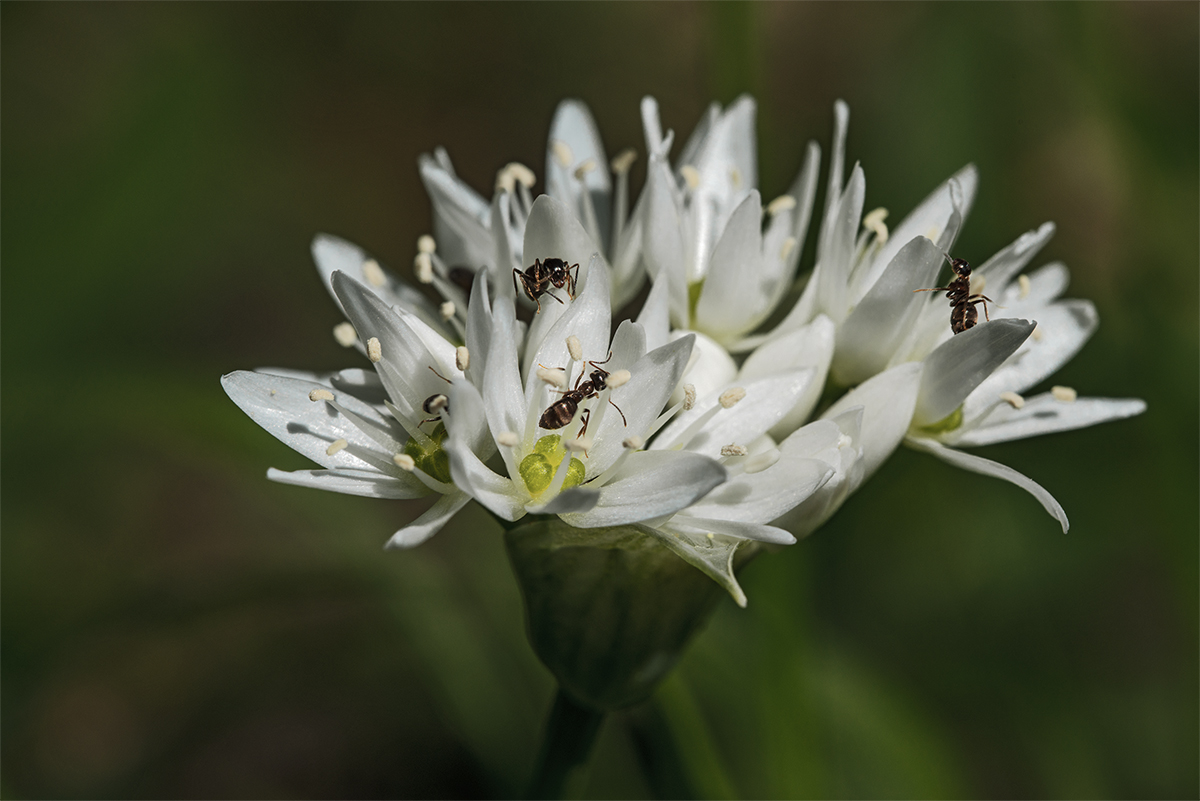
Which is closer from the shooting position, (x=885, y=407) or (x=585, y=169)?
(x=885, y=407)

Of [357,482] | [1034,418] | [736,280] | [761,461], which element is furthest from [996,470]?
[357,482]

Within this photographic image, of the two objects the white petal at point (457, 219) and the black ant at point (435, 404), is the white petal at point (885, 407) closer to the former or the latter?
the black ant at point (435, 404)

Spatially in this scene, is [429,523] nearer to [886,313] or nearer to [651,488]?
[651,488]

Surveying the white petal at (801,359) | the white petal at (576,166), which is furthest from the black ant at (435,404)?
the white petal at (576,166)

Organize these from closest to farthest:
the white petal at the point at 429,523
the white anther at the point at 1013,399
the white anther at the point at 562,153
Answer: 1. the white petal at the point at 429,523
2. the white anther at the point at 1013,399
3. the white anther at the point at 562,153

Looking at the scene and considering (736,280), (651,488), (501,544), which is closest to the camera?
(651,488)

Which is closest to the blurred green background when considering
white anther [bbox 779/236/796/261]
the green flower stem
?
the green flower stem

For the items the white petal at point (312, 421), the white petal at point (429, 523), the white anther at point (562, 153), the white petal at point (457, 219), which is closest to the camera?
the white petal at point (429, 523)

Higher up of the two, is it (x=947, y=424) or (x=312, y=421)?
(x=312, y=421)
